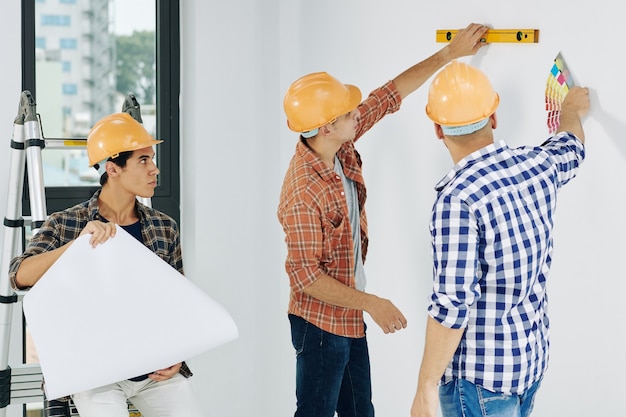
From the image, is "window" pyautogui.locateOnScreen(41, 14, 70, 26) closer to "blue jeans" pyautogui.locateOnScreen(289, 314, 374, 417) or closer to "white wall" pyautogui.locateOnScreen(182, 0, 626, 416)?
"white wall" pyautogui.locateOnScreen(182, 0, 626, 416)

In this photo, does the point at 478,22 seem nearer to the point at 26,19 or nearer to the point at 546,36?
the point at 546,36

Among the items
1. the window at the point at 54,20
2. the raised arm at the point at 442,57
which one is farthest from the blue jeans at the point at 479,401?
the window at the point at 54,20

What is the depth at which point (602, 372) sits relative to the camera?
7.33 feet

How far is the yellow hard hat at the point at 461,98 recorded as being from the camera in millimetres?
2018

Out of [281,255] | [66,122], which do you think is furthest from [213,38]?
[281,255]

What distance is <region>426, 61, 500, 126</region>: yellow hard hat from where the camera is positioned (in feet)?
6.62

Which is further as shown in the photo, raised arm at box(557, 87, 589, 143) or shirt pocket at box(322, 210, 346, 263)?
shirt pocket at box(322, 210, 346, 263)

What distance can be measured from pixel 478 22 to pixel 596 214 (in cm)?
71

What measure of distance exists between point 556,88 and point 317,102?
705mm

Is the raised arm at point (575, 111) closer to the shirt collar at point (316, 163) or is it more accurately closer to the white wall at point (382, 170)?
the white wall at point (382, 170)

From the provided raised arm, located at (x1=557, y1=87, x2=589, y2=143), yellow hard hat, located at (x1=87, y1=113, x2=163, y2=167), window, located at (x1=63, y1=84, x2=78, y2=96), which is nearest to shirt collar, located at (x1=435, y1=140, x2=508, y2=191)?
raised arm, located at (x1=557, y1=87, x2=589, y2=143)

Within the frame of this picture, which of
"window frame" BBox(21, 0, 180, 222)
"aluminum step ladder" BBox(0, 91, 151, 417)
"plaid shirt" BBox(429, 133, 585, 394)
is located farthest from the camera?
"window frame" BBox(21, 0, 180, 222)

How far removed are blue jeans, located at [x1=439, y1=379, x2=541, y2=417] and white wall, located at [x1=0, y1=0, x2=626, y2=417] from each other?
11.8 inches

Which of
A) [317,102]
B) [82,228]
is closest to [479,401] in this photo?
[317,102]
